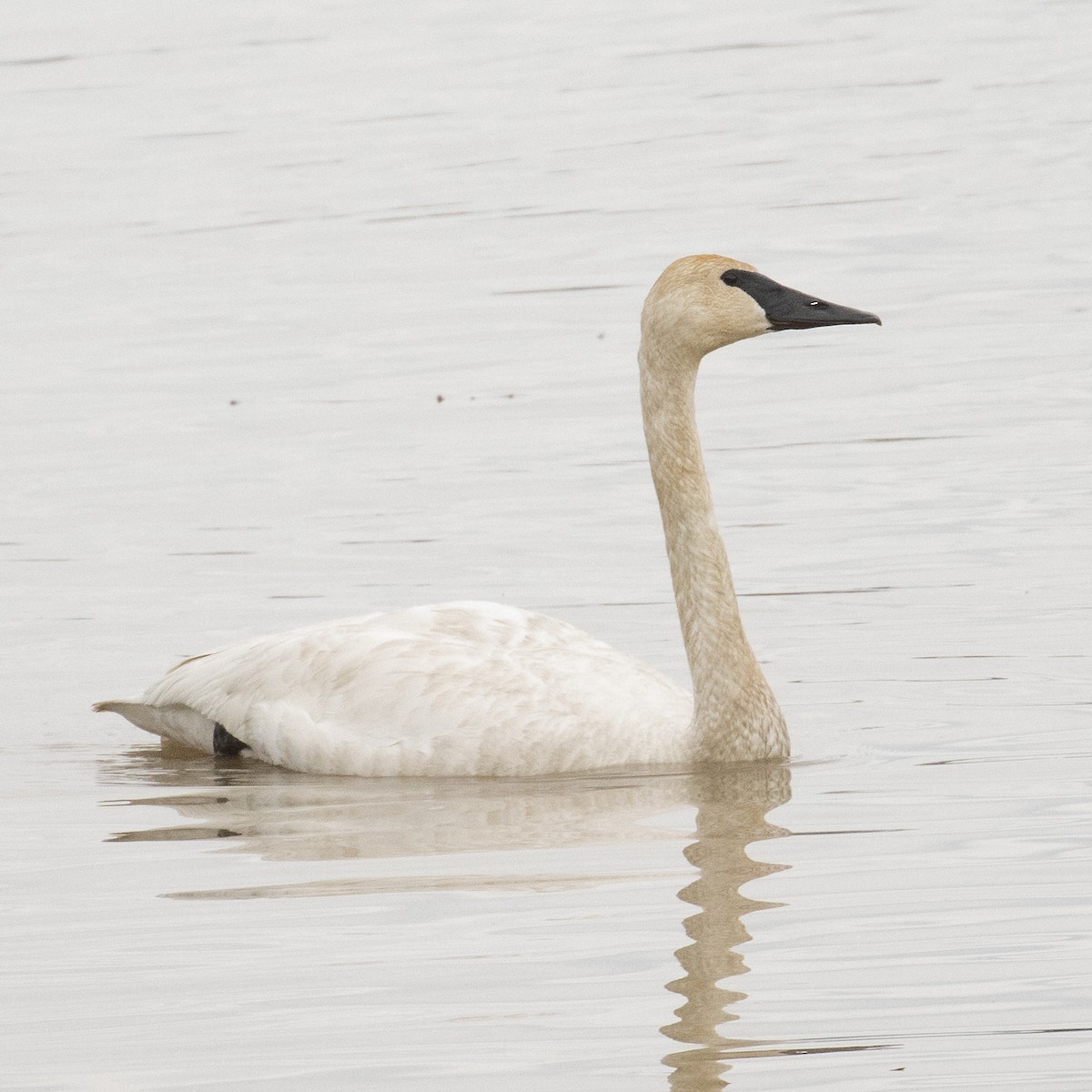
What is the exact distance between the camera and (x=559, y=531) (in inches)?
424

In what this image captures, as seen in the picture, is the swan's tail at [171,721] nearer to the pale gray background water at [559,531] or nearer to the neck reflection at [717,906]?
the pale gray background water at [559,531]

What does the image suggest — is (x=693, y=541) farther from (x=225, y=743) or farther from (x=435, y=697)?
(x=225, y=743)

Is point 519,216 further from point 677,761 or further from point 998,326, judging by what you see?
point 677,761

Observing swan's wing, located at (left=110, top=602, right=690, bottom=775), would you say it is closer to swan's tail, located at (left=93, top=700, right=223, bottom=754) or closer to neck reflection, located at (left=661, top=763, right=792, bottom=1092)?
swan's tail, located at (left=93, top=700, right=223, bottom=754)

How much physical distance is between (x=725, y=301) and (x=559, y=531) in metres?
2.55

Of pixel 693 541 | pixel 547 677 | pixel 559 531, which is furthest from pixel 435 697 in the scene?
pixel 559 531

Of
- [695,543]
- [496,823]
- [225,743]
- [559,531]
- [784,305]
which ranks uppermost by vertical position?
[784,305]

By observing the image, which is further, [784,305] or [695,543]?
[695,543]

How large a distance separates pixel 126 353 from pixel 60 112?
29.3 feet

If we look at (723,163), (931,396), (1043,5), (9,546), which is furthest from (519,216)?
(1043,5)

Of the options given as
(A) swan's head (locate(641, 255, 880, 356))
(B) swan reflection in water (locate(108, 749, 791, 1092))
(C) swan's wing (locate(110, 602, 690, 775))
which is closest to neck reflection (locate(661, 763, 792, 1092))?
(B) swan reflection in water (locate(108, 749, 791, 1092))

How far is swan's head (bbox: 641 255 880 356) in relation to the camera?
27.3 feet

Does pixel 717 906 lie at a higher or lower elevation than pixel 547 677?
lower

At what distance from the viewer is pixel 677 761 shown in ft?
27.0
